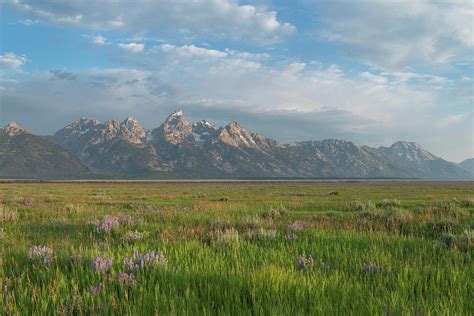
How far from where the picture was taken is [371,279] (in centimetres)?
412

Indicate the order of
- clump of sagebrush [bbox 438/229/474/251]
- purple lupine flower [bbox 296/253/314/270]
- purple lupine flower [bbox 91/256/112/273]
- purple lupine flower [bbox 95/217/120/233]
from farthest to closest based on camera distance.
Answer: purple lupine flower [bbox 95/217/120/233] → clump of sagebrush [bbox 438/229/474/251] → purple lupine flower [bbox 296/253/314/270] → purple lupine flower [bbox 91/256/112/273]

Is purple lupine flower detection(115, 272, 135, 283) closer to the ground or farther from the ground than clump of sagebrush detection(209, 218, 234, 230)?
farther from the ground

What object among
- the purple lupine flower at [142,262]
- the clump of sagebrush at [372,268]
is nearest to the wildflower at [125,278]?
the purple lupine flower at [142,262]

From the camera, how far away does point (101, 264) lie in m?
4.27

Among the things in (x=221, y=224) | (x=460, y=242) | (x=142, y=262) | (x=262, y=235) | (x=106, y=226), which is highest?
(x=142, y=262)

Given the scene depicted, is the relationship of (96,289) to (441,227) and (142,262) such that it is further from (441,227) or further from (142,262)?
(441,227)

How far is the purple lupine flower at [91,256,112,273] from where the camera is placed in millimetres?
4261

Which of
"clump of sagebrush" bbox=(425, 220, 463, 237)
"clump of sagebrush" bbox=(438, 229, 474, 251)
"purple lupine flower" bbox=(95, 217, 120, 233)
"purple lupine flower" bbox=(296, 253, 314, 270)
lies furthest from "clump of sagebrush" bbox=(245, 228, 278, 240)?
"clump of sagebrush" bbox=(425, 220, 463, 237)

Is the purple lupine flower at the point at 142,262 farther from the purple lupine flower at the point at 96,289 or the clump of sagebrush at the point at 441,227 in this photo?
the clump of sagebrush at the point at 441,227

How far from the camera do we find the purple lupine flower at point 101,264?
4.26m

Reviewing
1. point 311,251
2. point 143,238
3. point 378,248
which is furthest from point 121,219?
point 378,248

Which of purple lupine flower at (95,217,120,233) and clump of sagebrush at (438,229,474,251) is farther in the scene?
purple lupine flower at (95,217,120,233)

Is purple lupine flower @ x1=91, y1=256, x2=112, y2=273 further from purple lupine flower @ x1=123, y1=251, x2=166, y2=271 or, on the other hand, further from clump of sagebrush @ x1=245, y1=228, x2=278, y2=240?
clump of sagebrush @ x1=245, y1=228, x2=278, y2=240

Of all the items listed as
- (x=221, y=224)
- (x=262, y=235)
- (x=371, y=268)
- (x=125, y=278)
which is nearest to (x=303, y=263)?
(x=371, y=268)
